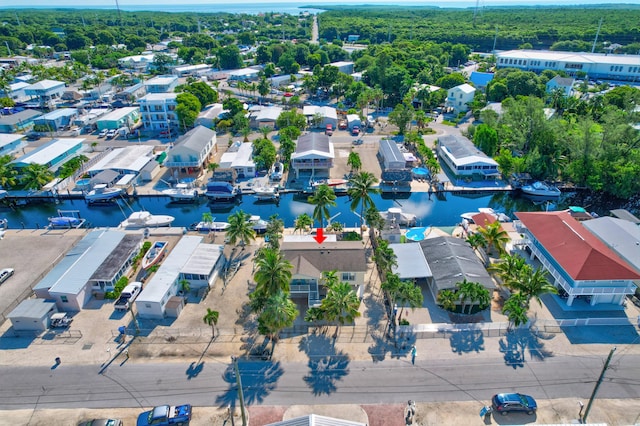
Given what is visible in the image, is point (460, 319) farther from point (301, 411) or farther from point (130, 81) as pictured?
point (130, 81)

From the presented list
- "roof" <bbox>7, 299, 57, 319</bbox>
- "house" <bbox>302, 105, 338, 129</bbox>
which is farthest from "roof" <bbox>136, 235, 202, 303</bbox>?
"house" <bbox>302, 105, 338, 129</bbox>

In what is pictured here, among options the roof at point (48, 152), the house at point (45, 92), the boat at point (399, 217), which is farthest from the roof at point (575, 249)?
the house at point (45, 92)

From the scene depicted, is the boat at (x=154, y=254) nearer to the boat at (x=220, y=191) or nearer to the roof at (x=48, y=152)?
the boat at (x=220, y=191)

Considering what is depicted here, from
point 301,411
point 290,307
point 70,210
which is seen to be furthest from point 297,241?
point 70,210

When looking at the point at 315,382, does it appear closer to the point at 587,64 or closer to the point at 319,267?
the point at 319,267

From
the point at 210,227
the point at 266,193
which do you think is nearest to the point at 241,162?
the point at 266,193
